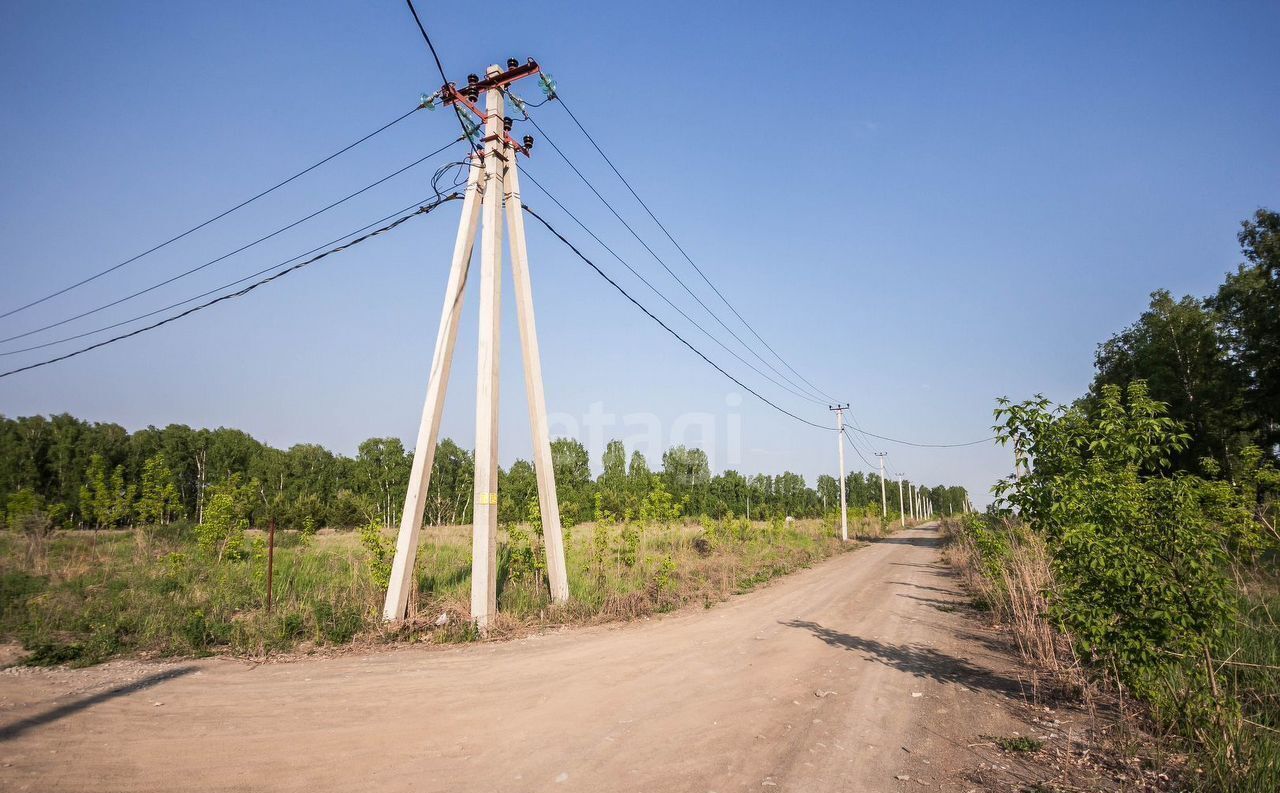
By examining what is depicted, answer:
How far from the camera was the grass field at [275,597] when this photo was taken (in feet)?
26.6

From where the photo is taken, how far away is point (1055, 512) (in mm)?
5102

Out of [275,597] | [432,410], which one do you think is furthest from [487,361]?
[275,597]

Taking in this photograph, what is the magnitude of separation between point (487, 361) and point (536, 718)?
19.3ft

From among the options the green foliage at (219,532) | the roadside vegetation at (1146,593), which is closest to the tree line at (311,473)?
the green foliage at (219,532)

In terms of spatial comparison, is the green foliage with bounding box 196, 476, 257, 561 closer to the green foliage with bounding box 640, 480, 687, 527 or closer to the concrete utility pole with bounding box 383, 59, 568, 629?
the concrete utility pole with bounding box 383, 59, 568, 629

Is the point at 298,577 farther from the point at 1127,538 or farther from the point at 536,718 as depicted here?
the point at 1127,538

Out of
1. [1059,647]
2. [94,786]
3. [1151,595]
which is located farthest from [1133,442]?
[94,786]

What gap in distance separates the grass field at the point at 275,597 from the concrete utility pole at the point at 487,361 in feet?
1.85

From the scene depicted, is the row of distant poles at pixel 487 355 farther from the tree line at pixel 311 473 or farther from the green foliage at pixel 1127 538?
the tree line at pixel 311 473

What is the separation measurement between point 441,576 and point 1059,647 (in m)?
11.2

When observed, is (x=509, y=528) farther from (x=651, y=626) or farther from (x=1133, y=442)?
(x=1133, y=442)

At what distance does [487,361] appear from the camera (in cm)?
941

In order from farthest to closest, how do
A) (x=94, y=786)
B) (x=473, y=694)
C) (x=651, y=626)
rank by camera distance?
(x=651, y=626)
(x=473, y=694)
(x=94, y=786)

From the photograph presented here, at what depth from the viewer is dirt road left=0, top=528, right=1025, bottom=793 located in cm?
405
